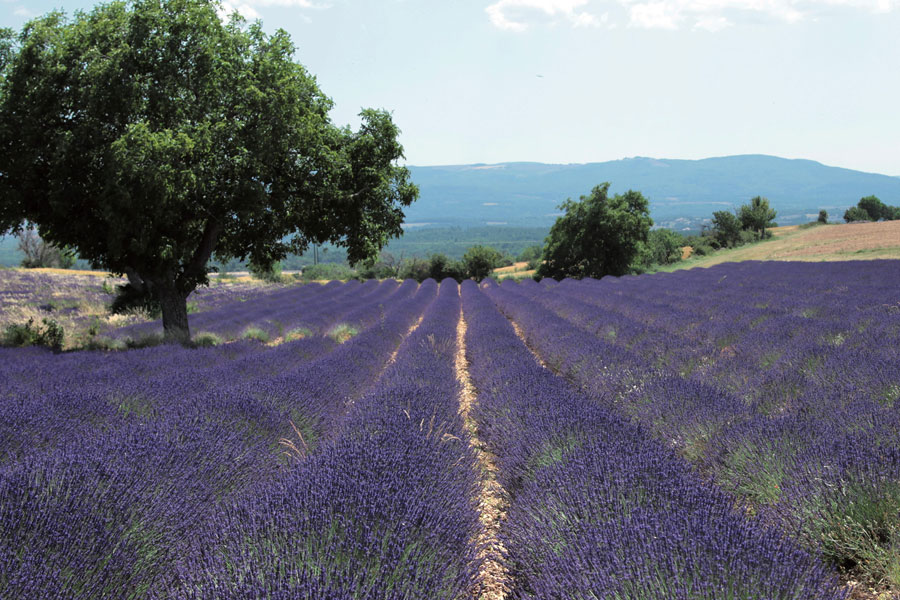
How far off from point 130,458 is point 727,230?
191 ft

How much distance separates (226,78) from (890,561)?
9269 mm

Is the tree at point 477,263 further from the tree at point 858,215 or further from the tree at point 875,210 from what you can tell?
the tree at point 875,210

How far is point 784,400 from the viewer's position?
3857 millimetres

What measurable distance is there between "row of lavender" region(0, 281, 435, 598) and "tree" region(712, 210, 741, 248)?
54.0m

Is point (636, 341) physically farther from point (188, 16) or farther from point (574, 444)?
point (188, 16)

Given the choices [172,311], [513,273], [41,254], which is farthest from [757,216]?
[41,254]

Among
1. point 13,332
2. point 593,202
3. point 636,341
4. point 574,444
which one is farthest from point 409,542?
point 593,202

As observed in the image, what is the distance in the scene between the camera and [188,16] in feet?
26.3

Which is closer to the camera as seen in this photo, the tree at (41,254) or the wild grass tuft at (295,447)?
the wild grass tuft at (295,447)

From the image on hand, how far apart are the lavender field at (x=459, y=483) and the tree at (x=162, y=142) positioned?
3265 millimetres

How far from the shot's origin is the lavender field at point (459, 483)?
1699 mm

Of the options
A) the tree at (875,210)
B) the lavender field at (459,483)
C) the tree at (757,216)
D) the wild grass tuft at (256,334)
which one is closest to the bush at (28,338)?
the wild grass tuft at (256,334)

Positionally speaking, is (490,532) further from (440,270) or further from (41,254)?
(41,254)

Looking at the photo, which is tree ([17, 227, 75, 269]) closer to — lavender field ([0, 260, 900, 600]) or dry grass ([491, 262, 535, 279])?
dry grass ([491, 262, 535, 279])
